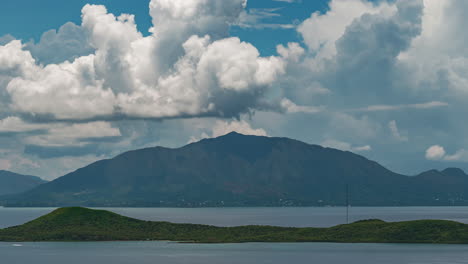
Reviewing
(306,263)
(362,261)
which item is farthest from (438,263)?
(306,263)

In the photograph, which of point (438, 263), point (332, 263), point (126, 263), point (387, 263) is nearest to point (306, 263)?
point (332, 263)

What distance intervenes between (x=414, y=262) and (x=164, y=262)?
72.9 metres

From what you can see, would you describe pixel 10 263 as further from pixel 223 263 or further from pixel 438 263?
pixel 438 263

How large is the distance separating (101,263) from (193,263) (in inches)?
1076

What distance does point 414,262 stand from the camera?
19350cm

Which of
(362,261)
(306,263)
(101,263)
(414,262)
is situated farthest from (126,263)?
(414,262)

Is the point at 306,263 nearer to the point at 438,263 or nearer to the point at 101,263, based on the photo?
the point at 438,263

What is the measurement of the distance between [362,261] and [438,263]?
2200cm

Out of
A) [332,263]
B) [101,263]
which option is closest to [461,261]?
[332,263]

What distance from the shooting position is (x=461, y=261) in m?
192

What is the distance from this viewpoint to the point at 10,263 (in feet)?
650

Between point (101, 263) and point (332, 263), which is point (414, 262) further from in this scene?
point (101, 263)

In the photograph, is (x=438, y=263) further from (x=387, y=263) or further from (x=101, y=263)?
(x=101, y=263)

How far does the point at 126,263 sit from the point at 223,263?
94.2ft
